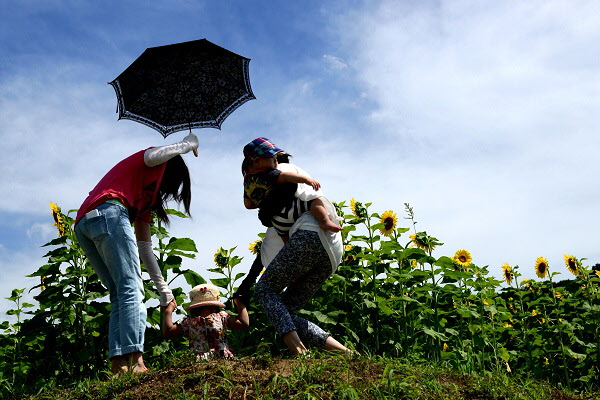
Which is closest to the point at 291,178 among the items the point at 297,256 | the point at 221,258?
the point at 297,256

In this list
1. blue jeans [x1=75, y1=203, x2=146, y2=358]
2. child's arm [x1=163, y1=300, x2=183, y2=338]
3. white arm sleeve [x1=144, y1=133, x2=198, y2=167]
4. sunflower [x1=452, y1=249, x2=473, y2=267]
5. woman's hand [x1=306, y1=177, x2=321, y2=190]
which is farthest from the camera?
sunflower [x1=452, y1=249, x2=473, y2=267]

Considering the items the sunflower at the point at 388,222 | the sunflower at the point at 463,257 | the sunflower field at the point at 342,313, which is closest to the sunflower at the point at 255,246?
the sunflower field at the point at 342,313

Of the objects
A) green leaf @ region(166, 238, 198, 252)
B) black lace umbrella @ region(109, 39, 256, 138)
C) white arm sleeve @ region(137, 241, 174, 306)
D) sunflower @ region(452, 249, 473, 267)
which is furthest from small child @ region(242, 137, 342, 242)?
sunflower @ region(452, 249, 473, 267)

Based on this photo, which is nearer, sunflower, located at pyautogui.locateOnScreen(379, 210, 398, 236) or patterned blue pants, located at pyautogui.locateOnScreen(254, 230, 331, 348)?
patterned blue pants, located at pyautogui.locateOnScreen(254, 230, 331, 348)

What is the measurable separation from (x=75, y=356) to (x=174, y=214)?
155 cm

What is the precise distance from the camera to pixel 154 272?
4.28m

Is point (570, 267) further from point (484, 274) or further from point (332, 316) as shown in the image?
point (332, 316)

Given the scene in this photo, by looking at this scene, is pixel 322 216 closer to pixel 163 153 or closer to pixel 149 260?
pixel 163 153

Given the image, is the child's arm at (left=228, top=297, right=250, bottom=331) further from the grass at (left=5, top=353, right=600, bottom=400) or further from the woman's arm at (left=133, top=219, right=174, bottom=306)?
the grass at (left=5, top=353, right=600, bottom=400)

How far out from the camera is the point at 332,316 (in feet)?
16.8

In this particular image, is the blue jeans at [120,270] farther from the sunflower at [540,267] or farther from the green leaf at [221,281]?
the sunflower at [540,267]

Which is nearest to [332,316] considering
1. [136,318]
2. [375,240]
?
[375,240]

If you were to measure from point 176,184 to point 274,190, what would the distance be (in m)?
0.96

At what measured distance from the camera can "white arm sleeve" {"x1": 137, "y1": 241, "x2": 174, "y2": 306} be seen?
4250mm
